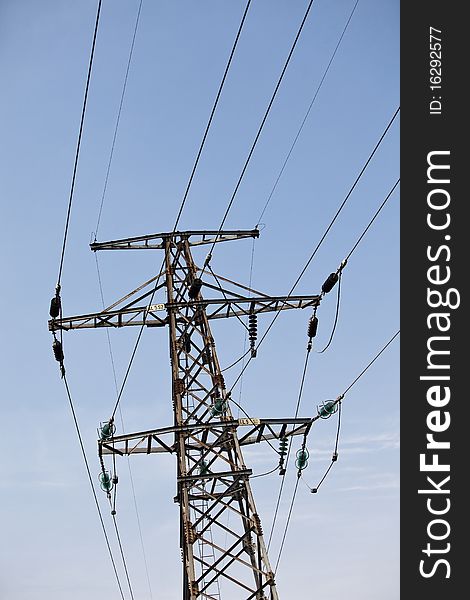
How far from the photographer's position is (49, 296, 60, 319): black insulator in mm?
19578

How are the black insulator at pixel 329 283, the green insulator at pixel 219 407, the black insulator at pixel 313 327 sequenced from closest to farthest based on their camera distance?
1. the black insulator at pixel 329 283
2. the black insulator at pixel 313 327
3. the green insulator at pixel 219 407

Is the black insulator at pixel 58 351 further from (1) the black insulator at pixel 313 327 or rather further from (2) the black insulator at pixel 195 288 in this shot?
(1) the black insulator at pixel 313 327

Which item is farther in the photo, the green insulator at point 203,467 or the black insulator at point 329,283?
the green insulator at point 203,467

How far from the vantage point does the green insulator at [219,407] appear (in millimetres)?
18938

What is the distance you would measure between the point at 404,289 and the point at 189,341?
9.39 m

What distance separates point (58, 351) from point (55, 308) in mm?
1065

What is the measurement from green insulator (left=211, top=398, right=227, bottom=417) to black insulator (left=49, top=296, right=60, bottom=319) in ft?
13.4

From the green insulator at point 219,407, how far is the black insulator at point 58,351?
3.75 m

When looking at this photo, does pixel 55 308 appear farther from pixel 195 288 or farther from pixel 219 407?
pixel 219 407

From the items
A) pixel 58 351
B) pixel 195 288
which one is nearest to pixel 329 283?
pixel 195 288

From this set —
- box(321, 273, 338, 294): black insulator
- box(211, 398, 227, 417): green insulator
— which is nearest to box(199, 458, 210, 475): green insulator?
box(211, 398, 227, 417): green insulator

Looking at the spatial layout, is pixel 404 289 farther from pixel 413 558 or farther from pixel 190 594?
pixel 190 594

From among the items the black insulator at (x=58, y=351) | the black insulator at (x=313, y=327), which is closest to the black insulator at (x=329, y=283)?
the black insulator at (x=313, y=327)

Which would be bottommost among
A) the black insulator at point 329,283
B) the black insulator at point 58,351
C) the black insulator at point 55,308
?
the black insulator at point 329,283
